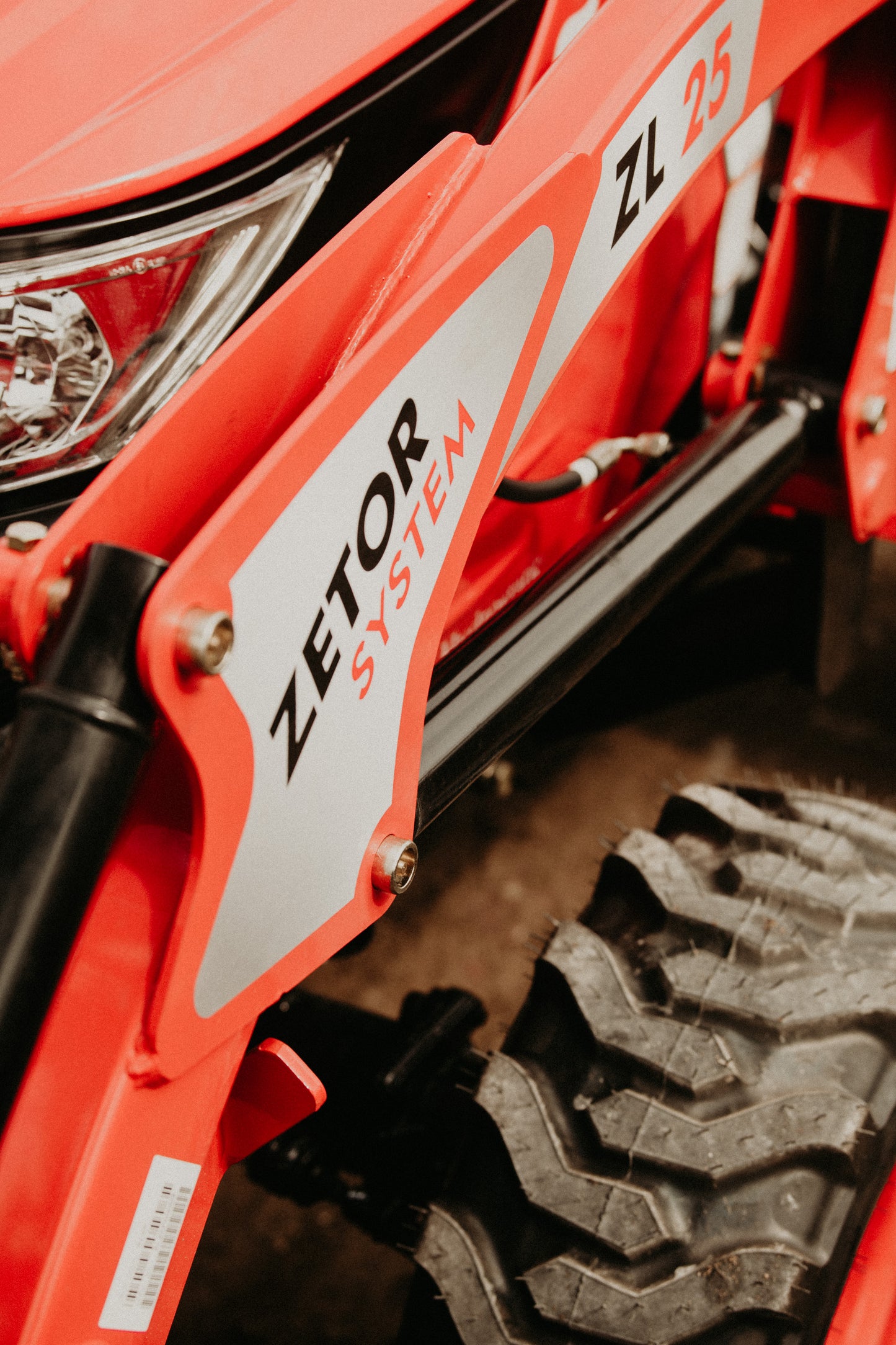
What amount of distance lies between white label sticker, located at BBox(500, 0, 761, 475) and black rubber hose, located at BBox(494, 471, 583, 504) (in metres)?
0.12

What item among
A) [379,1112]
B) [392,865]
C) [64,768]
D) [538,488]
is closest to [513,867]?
[379,1112]

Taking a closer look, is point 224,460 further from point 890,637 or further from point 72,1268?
point 890,637

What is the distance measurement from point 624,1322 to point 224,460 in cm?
60

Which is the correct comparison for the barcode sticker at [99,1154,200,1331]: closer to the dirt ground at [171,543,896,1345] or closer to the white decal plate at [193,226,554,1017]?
the white decal plate at [193,226,554,1017]

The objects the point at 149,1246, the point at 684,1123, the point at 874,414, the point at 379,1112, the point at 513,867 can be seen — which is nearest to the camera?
the point at 149,1246

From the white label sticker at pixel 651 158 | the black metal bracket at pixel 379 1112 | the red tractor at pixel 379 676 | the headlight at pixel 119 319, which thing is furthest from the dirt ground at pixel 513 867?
the headlight at pixel 119 319

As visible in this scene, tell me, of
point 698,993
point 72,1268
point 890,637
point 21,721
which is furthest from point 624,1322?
point 890,637

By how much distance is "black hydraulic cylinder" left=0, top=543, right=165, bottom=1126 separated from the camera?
0.55 meters

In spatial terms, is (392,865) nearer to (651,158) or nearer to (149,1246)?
(149,1246)

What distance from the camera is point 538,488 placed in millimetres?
1009

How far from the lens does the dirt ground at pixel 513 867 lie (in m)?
1.53

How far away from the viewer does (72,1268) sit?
0.61 metres

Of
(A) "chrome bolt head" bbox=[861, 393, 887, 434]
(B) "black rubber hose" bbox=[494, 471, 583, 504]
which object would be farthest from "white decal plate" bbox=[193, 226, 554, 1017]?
(A) "chrome bolt head" bbox=[861, 393, 887, 434]

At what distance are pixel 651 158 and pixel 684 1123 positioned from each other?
679 mm
